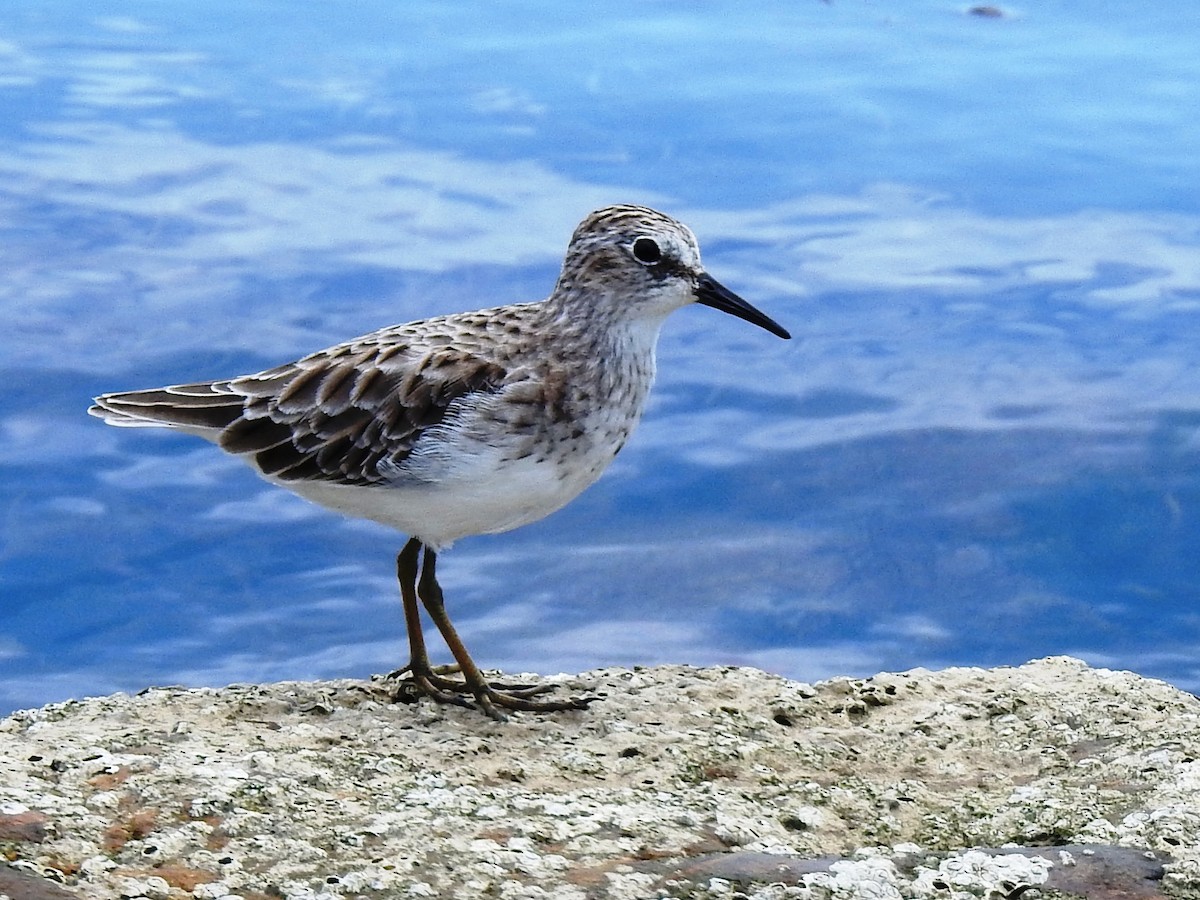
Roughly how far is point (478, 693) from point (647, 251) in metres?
2.01

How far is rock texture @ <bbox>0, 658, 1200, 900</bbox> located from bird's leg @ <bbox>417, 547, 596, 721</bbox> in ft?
0.40

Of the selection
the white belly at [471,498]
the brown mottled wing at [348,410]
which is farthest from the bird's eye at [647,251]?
the white belly at [471,498]

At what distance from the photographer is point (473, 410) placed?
6.81 meters

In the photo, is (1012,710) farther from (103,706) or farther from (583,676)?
(103,706)

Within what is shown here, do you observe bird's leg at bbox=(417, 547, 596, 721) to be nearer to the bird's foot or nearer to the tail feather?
the bird's foot

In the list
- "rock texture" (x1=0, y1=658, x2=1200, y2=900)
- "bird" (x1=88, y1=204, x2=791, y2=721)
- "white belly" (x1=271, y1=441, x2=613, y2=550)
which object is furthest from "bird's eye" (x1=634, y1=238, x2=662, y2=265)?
"rock texture" (x1=0, y1=658, x2=1200, y2=900)

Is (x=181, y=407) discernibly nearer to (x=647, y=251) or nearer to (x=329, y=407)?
(x=329, y=407)

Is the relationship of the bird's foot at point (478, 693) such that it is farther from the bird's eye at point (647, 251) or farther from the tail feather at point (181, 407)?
the bird's eye at point (647, 251)

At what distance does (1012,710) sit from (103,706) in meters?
3.68

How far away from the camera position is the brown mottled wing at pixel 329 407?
6.99m

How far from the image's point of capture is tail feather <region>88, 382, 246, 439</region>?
748 centimetres

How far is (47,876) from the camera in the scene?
4.46 m

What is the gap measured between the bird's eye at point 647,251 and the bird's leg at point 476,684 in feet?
5.19

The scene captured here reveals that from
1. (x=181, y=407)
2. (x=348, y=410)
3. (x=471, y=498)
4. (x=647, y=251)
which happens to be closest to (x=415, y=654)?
(x=471, y=498)
